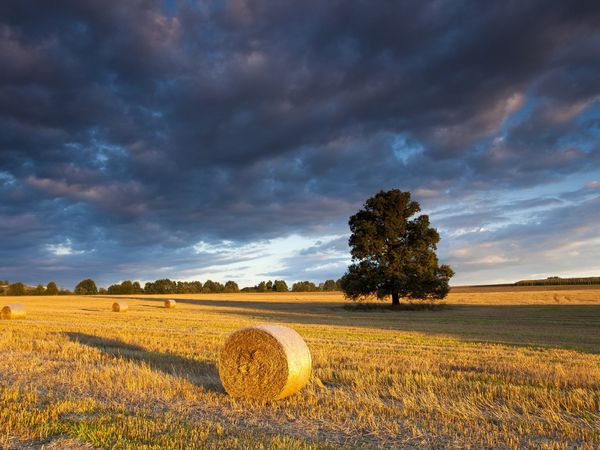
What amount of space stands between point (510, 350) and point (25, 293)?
313ft

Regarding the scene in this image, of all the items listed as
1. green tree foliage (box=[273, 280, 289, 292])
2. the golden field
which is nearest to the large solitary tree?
the golden field

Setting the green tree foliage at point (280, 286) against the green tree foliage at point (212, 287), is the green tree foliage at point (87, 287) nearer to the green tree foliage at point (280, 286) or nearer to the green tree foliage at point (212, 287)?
the green tree foliage at point (212, 287)

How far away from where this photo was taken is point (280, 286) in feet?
327

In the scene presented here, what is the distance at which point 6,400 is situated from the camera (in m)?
7.82

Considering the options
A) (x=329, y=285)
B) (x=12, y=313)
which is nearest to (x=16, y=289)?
(x=329, y=285)

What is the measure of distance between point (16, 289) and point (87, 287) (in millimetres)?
12980

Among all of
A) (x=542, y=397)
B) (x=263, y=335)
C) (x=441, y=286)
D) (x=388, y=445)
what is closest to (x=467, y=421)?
(x=388, y=445)

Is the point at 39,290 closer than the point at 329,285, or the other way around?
the point at 39,290

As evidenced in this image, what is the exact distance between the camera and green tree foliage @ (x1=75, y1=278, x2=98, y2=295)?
9735 cm

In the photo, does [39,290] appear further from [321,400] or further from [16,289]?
[321,400]

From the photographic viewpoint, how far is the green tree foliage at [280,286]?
9900 cm

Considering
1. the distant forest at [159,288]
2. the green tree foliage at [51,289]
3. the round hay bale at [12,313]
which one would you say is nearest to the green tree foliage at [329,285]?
the distant forest at [159,288]

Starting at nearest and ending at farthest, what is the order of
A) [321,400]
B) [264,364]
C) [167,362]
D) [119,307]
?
1. [321,400]
2. [264,364]
3. [167,362]
4. [119,307]

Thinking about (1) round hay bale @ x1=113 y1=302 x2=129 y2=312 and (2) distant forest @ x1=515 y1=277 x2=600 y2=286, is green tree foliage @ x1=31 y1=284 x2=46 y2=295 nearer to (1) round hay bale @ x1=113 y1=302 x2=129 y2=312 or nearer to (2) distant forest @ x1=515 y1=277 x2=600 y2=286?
(1) round hay bale @ x1=113 y1=302 x2=129 y2=312
